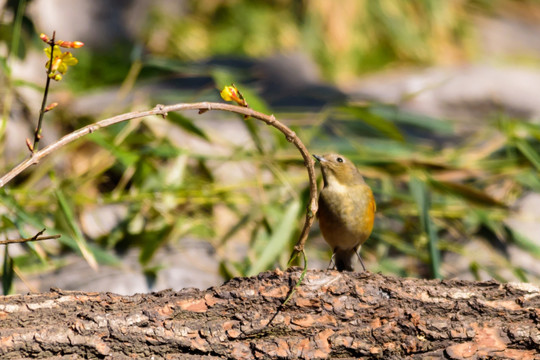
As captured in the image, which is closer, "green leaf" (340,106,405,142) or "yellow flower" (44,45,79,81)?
"yellow flower" (44,45,79,81)

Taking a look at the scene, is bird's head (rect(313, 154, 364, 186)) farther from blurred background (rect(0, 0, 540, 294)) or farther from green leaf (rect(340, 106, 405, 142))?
green leaf (rect(340, 106, 405, 142))

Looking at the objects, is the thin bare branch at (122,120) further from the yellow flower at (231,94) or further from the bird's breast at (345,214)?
the bird's breast at (345,214)

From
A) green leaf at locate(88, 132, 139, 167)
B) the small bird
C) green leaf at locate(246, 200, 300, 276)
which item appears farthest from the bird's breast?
green leaf at locate(88, 132, 139, 167)

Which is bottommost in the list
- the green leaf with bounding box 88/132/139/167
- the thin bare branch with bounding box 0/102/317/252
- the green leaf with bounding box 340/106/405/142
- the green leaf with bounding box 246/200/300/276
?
the thin bare branch with bounding box 0/102/317/252

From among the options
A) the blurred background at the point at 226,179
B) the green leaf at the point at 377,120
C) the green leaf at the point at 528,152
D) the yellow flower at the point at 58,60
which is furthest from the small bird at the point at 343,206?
the yellow flower at the point at 58,60

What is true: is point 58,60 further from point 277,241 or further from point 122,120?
point 277,241
